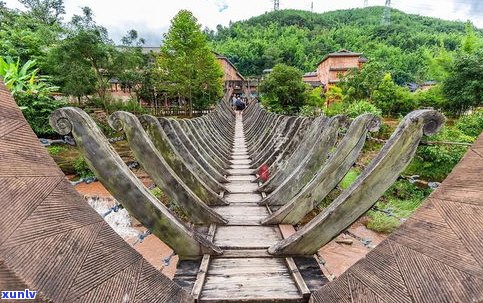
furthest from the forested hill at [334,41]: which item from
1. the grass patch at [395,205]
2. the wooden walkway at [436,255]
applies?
the wooden walkway at [436,255]

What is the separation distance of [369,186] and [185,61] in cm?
2322

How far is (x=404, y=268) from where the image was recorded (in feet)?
3.50

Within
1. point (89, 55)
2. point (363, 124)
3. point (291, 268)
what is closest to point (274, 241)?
point (291, 268)

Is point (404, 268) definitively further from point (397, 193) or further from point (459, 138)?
point (459, 138)

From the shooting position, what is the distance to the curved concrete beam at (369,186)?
1.50 meters

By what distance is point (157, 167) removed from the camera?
223 centimetres

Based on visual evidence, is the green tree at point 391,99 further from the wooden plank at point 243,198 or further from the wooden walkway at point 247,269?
the wooden walkway at point 247,269

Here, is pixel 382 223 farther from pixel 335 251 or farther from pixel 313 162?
pixel 313 162

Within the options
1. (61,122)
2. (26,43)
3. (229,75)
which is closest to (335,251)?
(61,122)

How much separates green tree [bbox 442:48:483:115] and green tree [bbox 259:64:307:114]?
10.8 meters

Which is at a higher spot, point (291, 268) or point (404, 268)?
point (404, 268)

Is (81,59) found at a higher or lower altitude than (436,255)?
higher

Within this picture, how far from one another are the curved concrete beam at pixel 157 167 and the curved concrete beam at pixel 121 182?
379 millimetres

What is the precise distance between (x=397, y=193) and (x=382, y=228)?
3.00 m
